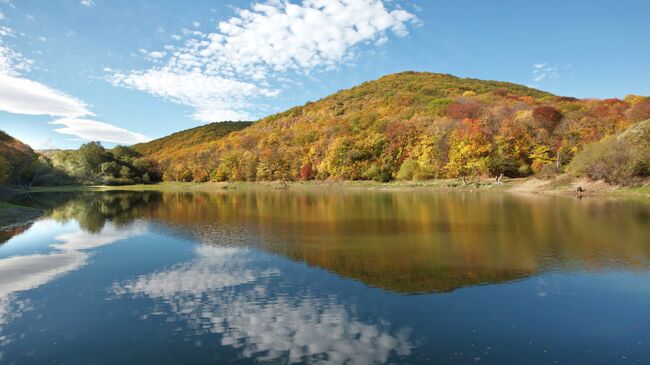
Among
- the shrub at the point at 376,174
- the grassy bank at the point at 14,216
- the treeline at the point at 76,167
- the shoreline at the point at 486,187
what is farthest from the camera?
the treeline at the point at 76,167

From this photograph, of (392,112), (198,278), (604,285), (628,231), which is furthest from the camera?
(392,112)

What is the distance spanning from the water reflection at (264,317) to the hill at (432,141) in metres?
61.5

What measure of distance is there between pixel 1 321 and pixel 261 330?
703cm

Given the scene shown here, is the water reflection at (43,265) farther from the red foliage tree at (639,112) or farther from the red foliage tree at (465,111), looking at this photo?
the red foliage tree at (639,112)

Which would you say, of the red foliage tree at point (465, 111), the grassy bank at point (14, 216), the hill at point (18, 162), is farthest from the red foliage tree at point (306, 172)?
the grassy bank at point (14, 216)

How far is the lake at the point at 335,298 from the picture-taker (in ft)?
28.7

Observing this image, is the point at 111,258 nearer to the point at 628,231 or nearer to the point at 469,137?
the point at 628,231

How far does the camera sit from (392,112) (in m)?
130

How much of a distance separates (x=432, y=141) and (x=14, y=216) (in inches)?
2851

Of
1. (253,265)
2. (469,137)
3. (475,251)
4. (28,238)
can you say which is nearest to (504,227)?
(475,251)

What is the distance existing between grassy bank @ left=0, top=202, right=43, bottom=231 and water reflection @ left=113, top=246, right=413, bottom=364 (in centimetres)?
2204

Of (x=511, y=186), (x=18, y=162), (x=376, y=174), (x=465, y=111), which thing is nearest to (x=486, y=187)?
(x=511, y=186)

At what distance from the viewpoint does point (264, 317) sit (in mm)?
10555

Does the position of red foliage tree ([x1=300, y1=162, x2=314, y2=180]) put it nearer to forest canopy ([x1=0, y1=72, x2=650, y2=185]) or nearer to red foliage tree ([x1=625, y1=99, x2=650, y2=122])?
forest canopy ([x1=0, y1=72, x2=650, y2=185])
